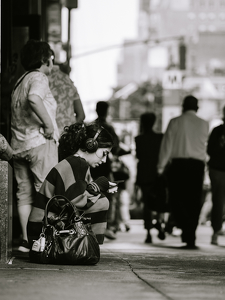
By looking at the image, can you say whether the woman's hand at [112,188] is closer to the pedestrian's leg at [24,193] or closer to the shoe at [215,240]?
the pedestrian's leg at [24,193]

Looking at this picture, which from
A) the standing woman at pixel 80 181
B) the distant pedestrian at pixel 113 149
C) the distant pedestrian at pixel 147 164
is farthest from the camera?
the distant pedestrian at pixel 147 164

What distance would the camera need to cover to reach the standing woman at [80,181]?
19.4 feet

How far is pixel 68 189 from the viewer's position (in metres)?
5.84

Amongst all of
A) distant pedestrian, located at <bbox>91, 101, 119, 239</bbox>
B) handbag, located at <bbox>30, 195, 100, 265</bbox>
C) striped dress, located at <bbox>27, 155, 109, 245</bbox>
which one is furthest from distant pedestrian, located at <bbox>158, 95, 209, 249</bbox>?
handbag, located at <bbox>30, 195, 100, 265</bbox>

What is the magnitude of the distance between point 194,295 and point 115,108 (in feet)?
268

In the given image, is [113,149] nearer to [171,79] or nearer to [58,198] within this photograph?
[58,198]

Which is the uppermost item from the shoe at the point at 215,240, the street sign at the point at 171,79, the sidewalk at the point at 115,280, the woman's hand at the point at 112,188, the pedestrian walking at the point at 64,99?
the street sign at the point at 171,79

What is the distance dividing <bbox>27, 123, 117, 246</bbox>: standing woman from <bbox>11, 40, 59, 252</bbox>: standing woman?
0.82 meters

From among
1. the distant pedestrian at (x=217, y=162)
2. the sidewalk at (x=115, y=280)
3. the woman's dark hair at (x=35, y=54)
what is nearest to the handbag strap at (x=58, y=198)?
the sidewalk at (x=115, y=280)

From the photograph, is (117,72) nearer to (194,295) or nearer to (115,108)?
(115,108)

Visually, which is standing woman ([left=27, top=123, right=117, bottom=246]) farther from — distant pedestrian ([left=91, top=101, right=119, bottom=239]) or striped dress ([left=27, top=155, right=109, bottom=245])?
distant pedestrian ([left=91, top=101, right=119, bottom=239])

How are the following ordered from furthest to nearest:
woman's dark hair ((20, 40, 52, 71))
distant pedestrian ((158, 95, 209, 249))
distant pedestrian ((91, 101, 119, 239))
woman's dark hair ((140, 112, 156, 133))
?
woman's dark hair ((140, 112, 156, 133)) → distant pedestrian ((91, 101, 119, 239)) → distant pedestrian ((158, 95, 209, 249)) → woman's dark hair ((20, 40, 52, 71))

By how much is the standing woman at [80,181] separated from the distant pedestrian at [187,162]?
12.2ft

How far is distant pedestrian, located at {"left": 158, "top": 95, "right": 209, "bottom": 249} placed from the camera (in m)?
9.80
